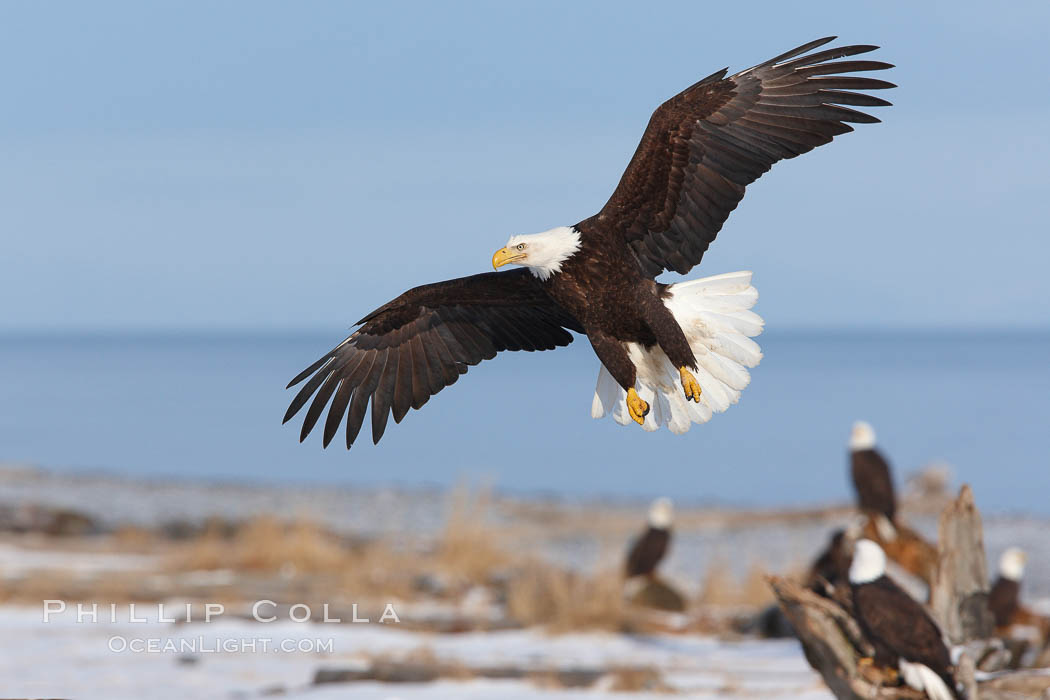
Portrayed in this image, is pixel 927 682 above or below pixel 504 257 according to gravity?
below

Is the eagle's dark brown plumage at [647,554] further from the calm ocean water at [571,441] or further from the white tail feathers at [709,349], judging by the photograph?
the white tail feathers at [709,349]

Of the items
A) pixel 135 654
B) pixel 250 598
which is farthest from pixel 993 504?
pixel 135 654

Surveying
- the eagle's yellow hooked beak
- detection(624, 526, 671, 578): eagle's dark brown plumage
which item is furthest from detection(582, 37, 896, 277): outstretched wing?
detection(624, 526, 671, 578): eagle's dark brown plumage

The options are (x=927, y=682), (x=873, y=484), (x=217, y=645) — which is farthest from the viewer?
(x=873, y=484)

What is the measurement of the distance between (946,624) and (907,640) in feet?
2.32

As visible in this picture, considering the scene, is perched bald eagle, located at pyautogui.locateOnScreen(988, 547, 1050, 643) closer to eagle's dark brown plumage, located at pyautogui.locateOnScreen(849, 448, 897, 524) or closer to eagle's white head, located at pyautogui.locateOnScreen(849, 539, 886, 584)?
eagle's dark brown plumage, located at pyautogui.locateOnScreen(849, 448, 897, 524)

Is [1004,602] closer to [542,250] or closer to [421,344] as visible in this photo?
[421,344]

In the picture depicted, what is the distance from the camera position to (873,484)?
374 inches

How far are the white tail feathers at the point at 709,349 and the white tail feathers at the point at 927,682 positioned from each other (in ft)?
4.69

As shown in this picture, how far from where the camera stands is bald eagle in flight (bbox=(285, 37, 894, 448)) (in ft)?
15.8

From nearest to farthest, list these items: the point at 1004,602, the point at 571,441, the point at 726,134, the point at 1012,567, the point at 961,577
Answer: the point at 726,134 → the point at 961,577 → the point at 1004,602 → the point at 1012,567 → the point at 571,441

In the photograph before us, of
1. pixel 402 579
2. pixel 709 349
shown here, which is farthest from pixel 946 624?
pixel 402 579

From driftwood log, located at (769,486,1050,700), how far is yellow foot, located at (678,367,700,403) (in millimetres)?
1129

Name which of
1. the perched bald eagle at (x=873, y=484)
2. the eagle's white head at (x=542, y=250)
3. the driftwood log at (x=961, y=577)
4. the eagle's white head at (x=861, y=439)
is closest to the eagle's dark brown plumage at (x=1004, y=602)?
the perched bald eagle at (x=873, y=484)
